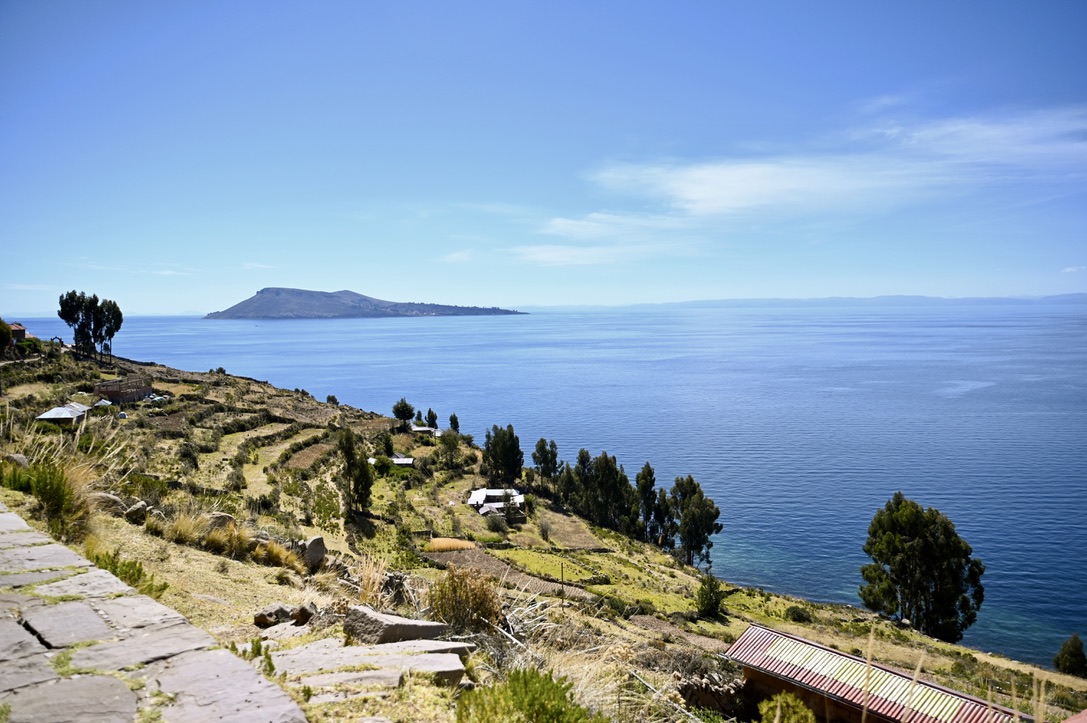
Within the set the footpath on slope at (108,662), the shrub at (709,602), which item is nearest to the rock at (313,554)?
the footpath on slope at (108,662)

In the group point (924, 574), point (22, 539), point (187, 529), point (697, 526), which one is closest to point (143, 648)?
point (22, 539)

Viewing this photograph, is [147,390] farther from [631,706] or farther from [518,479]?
Result: [631,706]

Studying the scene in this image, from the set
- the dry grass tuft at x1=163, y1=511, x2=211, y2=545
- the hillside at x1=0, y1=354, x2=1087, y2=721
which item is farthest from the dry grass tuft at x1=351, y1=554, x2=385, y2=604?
the dry grass tuft at x1=163, y1=511, x2=211, y2=545

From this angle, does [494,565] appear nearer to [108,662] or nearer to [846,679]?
[846,679]

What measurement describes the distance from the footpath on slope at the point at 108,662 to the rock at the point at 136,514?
380 cm

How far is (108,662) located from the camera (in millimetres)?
3510

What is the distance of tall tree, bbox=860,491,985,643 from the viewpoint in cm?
3466

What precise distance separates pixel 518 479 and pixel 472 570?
173 ft

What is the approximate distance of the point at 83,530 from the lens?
269 inches

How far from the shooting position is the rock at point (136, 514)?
823 centimetres

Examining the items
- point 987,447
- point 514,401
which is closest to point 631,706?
point 987,447

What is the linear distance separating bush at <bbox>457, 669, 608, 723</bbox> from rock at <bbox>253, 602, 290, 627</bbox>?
261 cm

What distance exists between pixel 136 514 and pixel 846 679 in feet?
49.0

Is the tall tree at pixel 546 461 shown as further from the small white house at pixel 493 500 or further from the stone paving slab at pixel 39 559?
the stone paving slab at pixel 39 559
